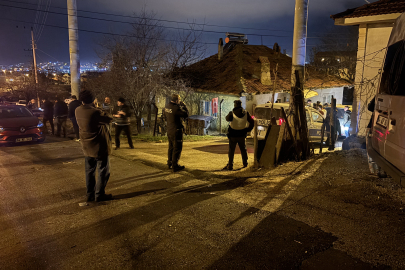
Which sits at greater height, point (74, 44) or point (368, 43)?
point (74, 44)

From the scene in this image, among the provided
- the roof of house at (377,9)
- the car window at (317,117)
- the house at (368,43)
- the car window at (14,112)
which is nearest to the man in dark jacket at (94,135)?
the house at (368,43)

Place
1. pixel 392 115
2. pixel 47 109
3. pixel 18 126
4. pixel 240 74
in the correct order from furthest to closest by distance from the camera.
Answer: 1. pixel 240 74
2. pixel 47 109
3. pixel 18 126
4. pixel 392 115

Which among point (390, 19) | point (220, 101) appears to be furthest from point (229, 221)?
point (220, 101)

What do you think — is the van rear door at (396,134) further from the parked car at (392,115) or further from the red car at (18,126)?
the red car at (18,126)

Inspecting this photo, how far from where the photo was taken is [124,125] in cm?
952

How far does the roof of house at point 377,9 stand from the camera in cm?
869

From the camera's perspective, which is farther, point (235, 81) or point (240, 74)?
point (240, 74)

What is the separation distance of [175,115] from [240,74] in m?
13.8

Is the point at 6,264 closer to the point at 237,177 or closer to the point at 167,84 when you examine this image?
the point at 237,177

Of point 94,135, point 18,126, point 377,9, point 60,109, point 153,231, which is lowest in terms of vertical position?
point 153,231

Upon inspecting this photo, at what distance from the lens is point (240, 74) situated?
19.5m

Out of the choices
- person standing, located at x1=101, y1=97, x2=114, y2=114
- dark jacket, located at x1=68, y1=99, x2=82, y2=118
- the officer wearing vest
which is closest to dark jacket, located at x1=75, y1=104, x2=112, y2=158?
the officer wearing vest

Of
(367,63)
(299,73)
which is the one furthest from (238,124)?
(367,63)

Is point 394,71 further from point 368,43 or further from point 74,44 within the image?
point 74,44
